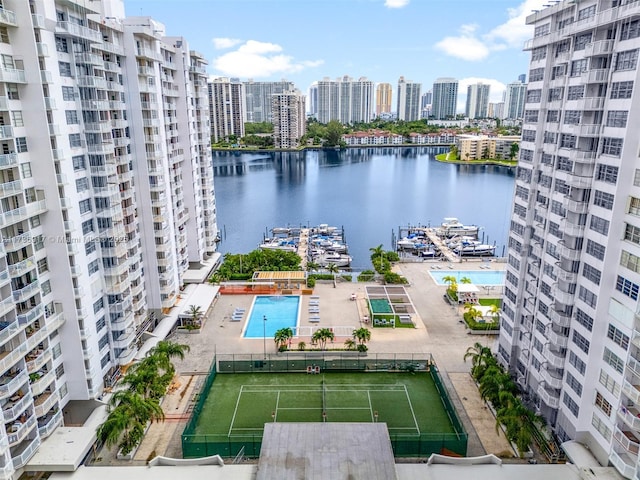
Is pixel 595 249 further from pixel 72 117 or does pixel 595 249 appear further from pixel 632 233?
pixel 72 117

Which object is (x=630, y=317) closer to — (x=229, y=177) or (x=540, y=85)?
(x=540, y=85)

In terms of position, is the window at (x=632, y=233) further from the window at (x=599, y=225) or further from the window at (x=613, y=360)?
the window at (x=613, y=360)

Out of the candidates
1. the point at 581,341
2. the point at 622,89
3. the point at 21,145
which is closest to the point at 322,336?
the point at 581,341

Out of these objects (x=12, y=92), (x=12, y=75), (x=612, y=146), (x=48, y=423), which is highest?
(x=12, y=75)

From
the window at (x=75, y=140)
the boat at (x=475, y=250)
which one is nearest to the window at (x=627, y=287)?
the window at (x=75, y=140)

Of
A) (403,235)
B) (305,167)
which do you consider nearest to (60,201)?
(403,235)

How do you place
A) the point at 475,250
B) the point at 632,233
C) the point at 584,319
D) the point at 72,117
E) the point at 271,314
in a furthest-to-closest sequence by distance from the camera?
the point at 475,250, the point at 271,314, the point at 72,117, the point at 584,319, the point at 632,233
